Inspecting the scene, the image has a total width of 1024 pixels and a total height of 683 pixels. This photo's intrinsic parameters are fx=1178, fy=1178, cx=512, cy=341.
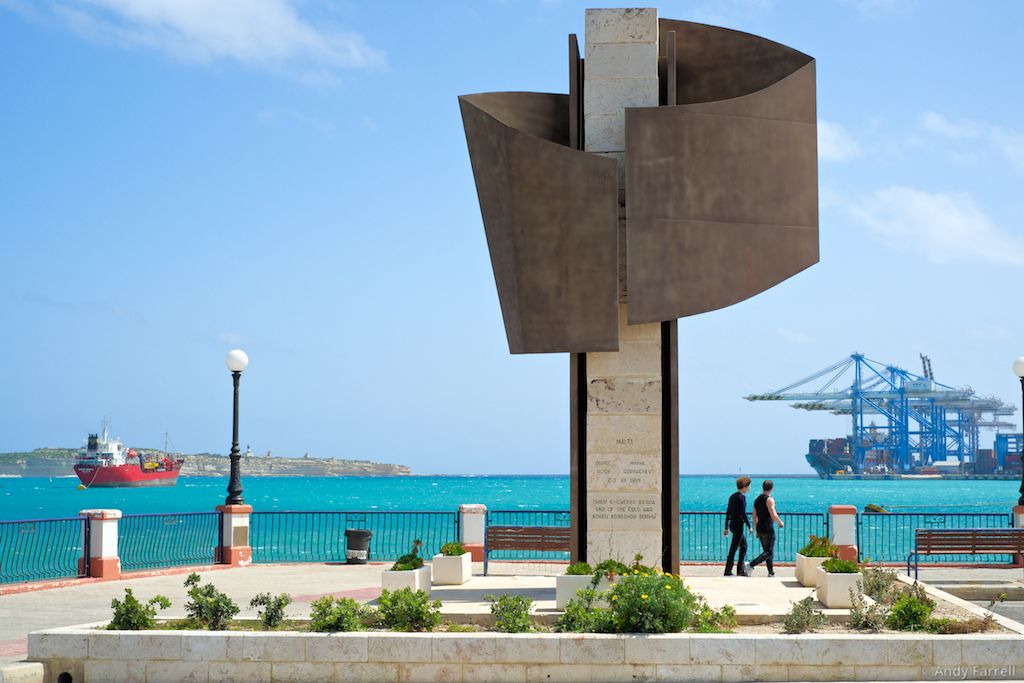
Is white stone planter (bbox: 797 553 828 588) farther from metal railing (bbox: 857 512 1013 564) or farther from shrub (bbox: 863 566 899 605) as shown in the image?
metal railing (bbox: 857 512 1013 564)

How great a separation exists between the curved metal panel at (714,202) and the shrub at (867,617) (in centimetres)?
411

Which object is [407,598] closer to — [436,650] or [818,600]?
[436,650]

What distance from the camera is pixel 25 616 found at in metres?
15.4

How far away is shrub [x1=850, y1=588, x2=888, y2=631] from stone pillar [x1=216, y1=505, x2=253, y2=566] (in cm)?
1303

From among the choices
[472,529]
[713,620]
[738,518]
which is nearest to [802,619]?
[713,620]

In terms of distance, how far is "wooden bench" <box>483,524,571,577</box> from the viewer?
19891mm

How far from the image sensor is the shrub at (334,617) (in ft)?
38.2

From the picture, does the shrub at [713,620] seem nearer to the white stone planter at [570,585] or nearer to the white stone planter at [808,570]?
the white stone planter at [570,585]

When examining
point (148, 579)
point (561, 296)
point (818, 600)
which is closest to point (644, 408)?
point (561, 296)

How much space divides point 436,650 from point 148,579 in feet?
34.4

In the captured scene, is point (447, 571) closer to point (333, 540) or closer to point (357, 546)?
point (357, 546)

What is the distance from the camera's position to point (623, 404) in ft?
49.5

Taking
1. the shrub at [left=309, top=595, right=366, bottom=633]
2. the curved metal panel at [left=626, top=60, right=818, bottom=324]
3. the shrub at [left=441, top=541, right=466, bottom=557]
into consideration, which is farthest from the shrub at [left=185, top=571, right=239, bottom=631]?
the curved metal panel at [left=626, top=60, right=818, bottom=324]

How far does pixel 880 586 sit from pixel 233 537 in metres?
13.0
